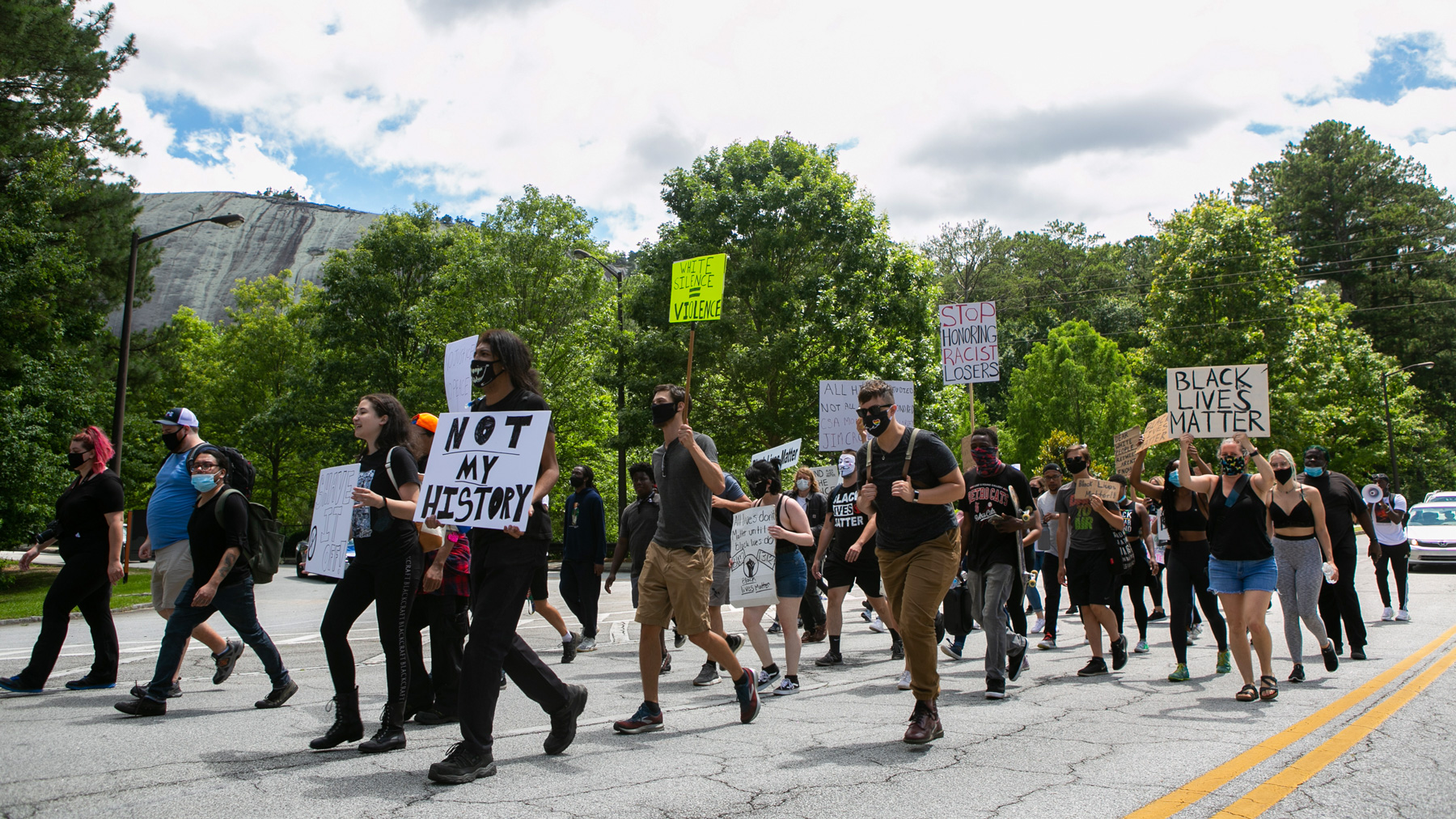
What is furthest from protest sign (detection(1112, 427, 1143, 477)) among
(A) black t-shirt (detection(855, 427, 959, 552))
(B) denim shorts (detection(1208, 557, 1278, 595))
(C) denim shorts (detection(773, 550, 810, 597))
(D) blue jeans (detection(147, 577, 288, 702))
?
(D) blue jeans (detection(147, 577, 288, 702))

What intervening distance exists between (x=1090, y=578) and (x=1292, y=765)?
361 centimetres

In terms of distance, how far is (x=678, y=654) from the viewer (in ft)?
31.6

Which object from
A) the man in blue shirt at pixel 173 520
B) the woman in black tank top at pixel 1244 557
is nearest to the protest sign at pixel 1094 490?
the woman in black tank top at pixel 1244 557

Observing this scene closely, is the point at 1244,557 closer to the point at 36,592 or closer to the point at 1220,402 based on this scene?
the point at 1220,402

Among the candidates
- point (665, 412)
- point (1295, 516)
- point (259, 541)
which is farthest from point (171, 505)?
point (1295, 516)

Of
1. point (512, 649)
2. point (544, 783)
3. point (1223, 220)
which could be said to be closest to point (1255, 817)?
point (544, 783)

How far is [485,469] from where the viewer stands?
454 cm

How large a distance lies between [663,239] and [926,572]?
26.3m

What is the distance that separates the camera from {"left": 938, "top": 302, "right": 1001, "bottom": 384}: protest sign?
14430mm

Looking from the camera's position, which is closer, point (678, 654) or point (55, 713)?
point (55, 713)

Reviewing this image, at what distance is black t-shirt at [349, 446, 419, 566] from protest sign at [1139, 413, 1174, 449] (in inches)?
222

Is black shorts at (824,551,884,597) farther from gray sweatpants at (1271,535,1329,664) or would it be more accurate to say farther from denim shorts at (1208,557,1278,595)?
gray sweatpants at (1271,535,1329,664)

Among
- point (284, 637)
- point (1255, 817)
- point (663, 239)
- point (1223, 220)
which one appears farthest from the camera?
point (1223, 220)

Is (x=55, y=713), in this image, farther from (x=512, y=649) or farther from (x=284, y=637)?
(x=284, y=637)
